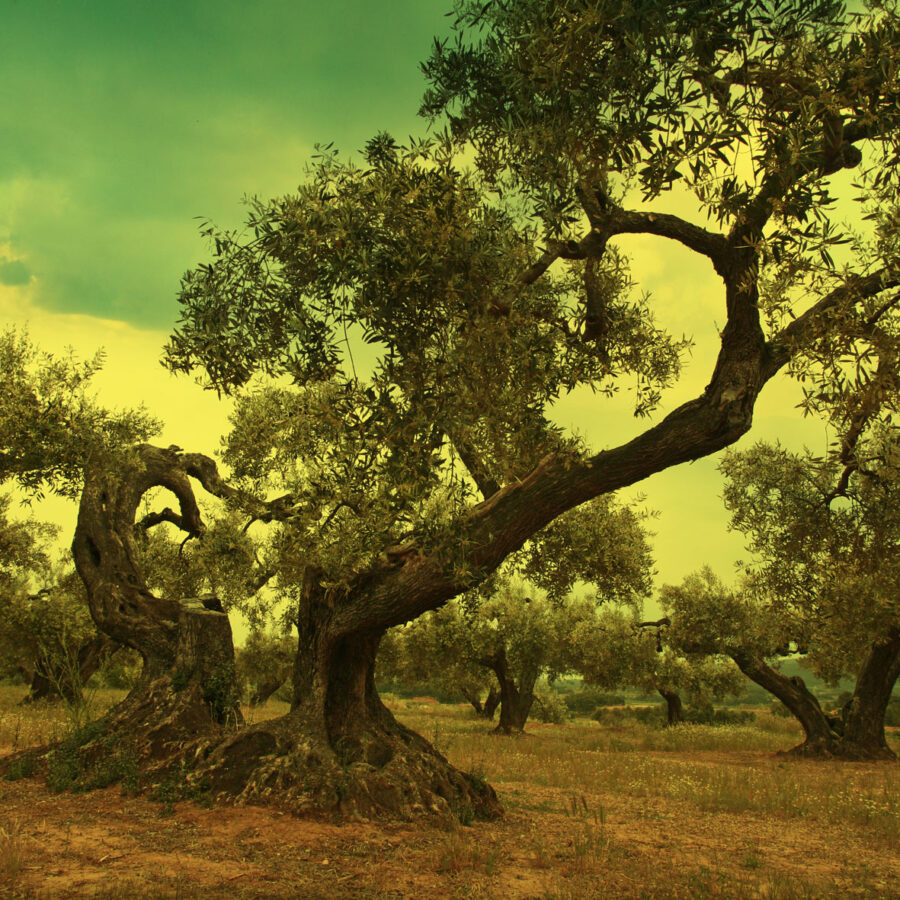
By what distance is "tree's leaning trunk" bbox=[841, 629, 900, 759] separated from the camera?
25.2 metres

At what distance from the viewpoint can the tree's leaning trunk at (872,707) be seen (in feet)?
82.7

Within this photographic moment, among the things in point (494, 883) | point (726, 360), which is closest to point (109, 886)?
point (494, 883)

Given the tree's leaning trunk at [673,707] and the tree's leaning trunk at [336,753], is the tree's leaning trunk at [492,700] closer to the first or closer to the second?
the tree's leaning trunk at [673,707]

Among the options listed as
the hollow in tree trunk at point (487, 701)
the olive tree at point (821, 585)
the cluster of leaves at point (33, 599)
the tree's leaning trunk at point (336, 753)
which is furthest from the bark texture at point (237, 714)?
the hollow in tree trunk at point (487, 701)

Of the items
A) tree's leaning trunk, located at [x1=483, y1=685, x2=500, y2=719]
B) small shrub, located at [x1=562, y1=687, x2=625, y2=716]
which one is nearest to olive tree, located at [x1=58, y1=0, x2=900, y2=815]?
tree's leaning trunk, located at [x1=483, y1=685, x2=500, y2=719]

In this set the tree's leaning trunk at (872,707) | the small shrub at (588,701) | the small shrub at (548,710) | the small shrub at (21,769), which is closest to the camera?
the small shrub at (21,769)

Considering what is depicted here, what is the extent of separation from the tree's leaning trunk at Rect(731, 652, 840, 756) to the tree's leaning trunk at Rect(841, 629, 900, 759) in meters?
0.61

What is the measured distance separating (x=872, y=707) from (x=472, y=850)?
23.8m

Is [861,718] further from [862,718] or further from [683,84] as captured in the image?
[683,84]

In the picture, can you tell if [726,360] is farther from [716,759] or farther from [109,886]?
[716,759]

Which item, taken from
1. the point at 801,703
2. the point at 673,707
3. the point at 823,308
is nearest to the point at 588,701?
the point at 673,707

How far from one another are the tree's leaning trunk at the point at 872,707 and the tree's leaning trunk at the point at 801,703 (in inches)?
23.9

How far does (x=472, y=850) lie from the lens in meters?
8.14

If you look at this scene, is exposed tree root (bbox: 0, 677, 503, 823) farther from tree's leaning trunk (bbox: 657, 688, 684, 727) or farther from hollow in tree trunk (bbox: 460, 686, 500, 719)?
tree's leaning trunk (bbox: 657, 688, 684, 727)
